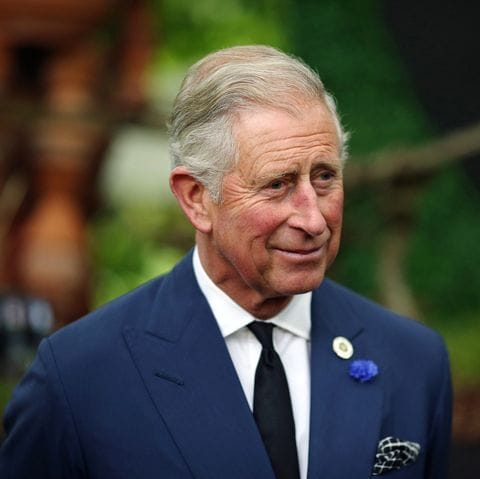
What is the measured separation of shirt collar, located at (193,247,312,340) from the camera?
283 centimetres

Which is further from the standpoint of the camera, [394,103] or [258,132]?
[394,103]

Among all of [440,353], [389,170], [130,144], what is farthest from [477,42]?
[440,353]

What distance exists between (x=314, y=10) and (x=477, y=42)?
101cm

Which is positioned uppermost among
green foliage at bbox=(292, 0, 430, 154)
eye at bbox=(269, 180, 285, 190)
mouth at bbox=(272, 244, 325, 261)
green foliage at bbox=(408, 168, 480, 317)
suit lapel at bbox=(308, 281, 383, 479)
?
green foliage at bbox=(292, 0, 430, 154)

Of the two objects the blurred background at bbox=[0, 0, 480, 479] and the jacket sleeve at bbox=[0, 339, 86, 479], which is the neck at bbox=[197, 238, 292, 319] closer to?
the jacket sleeve at bbox=[0, 339, 86, 479]

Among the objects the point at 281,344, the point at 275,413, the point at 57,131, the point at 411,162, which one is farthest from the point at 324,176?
the point at 57,131

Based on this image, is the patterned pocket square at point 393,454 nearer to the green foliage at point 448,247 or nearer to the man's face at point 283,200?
the man's face at point 283,200

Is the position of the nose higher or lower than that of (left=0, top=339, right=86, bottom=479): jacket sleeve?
higher

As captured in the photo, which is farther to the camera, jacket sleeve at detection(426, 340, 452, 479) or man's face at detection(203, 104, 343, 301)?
jacket sleeve at detection(426, 340, 452, 479)

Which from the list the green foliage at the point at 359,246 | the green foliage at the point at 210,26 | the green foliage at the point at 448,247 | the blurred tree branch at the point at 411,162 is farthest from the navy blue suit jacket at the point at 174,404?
the green foliage at the point at 448,247

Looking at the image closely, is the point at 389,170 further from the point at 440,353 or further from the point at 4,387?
the point at 440,353

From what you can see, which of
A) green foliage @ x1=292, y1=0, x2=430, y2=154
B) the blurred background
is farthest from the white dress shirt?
green foliage @ x1=292, y1=0, x2=430, y2=154

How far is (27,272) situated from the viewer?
6430mm

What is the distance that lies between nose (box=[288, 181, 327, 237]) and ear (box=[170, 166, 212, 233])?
245 mm
